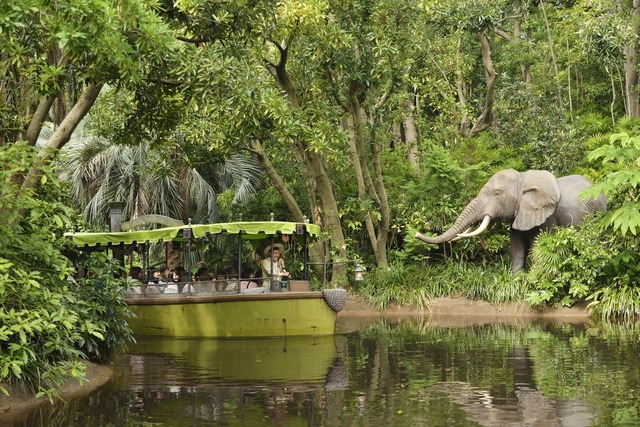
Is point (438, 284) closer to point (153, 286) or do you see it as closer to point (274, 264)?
point (274, 264)

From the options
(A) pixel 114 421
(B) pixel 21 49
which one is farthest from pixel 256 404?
(B) pixel 21 49

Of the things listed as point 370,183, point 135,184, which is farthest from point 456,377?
point 135,184

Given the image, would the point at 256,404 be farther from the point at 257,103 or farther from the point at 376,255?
the point at 376,255

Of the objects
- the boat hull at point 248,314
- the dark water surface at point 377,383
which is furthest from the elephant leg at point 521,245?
the boat hull at point 248,314

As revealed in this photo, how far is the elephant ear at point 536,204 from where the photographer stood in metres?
25.3

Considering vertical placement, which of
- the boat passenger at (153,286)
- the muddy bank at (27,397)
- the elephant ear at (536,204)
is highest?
the elephant ear at (536,204)

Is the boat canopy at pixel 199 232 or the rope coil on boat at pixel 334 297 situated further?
the boat canopy at pixel 199 232

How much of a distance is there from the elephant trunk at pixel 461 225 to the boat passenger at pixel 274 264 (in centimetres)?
544

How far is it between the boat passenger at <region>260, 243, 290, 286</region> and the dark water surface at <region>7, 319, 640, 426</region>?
1567 millimetres

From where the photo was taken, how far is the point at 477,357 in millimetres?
15773

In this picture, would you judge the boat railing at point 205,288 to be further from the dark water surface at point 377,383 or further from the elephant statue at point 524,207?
the elephant statue at point 524,207

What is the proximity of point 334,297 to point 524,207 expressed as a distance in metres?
7.23

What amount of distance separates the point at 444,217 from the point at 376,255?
76.9 inches

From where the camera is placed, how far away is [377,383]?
43.7 feet
